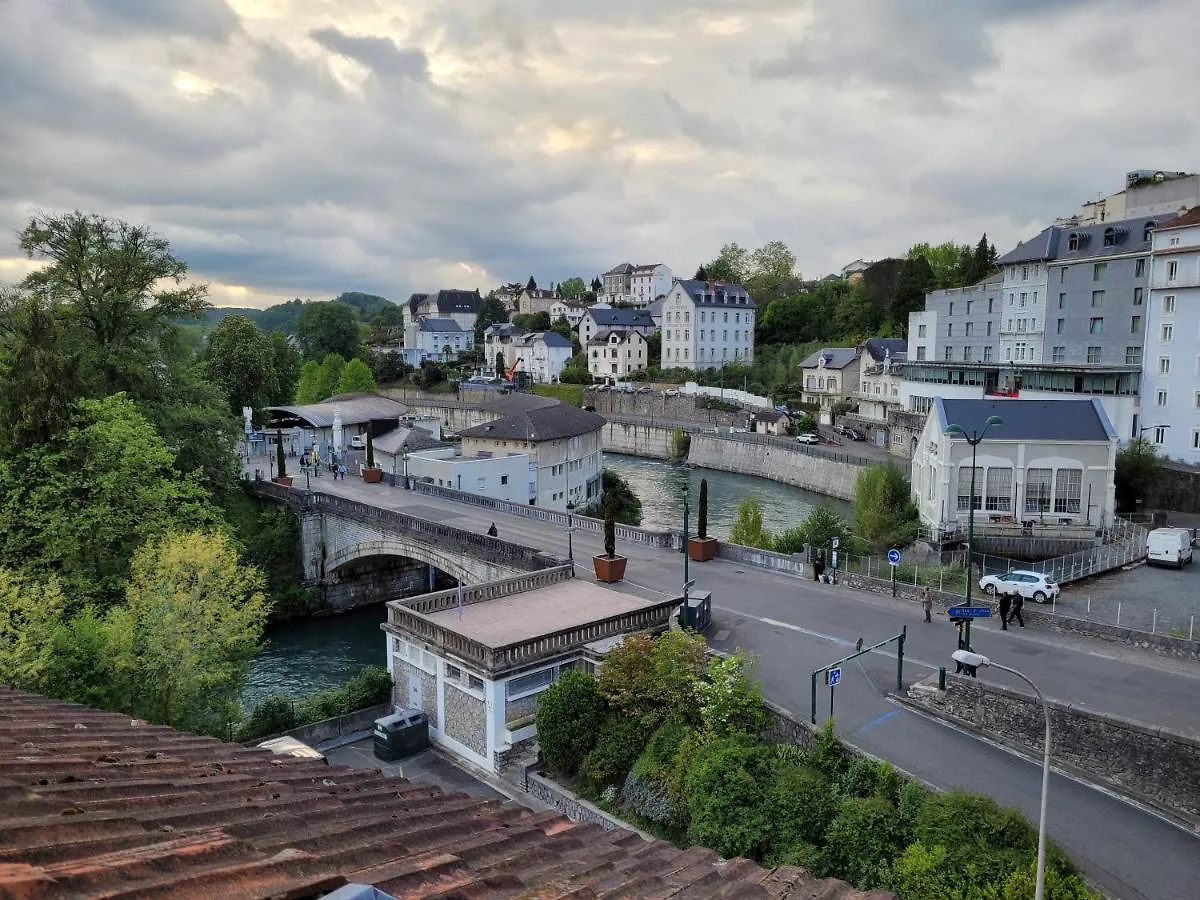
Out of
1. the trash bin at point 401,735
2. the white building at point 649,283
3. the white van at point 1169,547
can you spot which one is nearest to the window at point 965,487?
the white van at point 1169,547

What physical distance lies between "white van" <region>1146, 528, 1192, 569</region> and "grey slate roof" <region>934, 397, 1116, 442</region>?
5.27m

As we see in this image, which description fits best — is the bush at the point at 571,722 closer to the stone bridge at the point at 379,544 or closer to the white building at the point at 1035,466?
the stone bridge at the point at 379,544

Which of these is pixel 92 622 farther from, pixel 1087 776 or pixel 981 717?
pixel 1087 776

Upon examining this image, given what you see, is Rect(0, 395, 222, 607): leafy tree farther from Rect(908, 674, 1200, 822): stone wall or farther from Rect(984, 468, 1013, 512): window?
Rect(984, 468, 1013, 512): window

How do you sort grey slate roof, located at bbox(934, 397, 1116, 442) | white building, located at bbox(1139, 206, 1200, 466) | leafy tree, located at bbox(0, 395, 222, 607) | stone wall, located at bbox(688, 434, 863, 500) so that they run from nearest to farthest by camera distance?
leafy tree, located at bbox(0, 395, 222, 607) → grey slate roof, located at bbox(934, 397, 1116, 442) → white building, located at bbox(1139, 206, 1200, 466) → stone wall, located at bbox(688, 434, 863, 500)

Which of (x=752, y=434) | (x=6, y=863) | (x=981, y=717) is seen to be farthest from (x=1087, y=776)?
(x=752, y=434)

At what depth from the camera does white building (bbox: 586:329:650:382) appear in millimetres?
110688

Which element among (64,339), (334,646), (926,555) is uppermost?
(64,339)

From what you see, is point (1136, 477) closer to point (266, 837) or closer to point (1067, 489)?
point (1067, 489)

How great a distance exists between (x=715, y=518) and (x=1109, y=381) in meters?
24.9

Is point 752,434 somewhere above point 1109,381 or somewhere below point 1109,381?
below

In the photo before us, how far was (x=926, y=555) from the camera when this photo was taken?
115 ft

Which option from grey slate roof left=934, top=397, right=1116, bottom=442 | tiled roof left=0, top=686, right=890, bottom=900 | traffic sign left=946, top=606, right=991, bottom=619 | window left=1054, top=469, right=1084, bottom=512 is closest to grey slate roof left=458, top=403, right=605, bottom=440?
grey slate roof left=934, top=397, right=1116, bottom=442

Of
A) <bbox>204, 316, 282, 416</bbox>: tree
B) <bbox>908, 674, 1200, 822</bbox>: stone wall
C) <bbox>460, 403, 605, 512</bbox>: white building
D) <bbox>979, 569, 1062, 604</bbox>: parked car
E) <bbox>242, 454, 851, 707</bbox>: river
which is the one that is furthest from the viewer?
<bbox>204, 316, 282, 416</bbox>: tree
